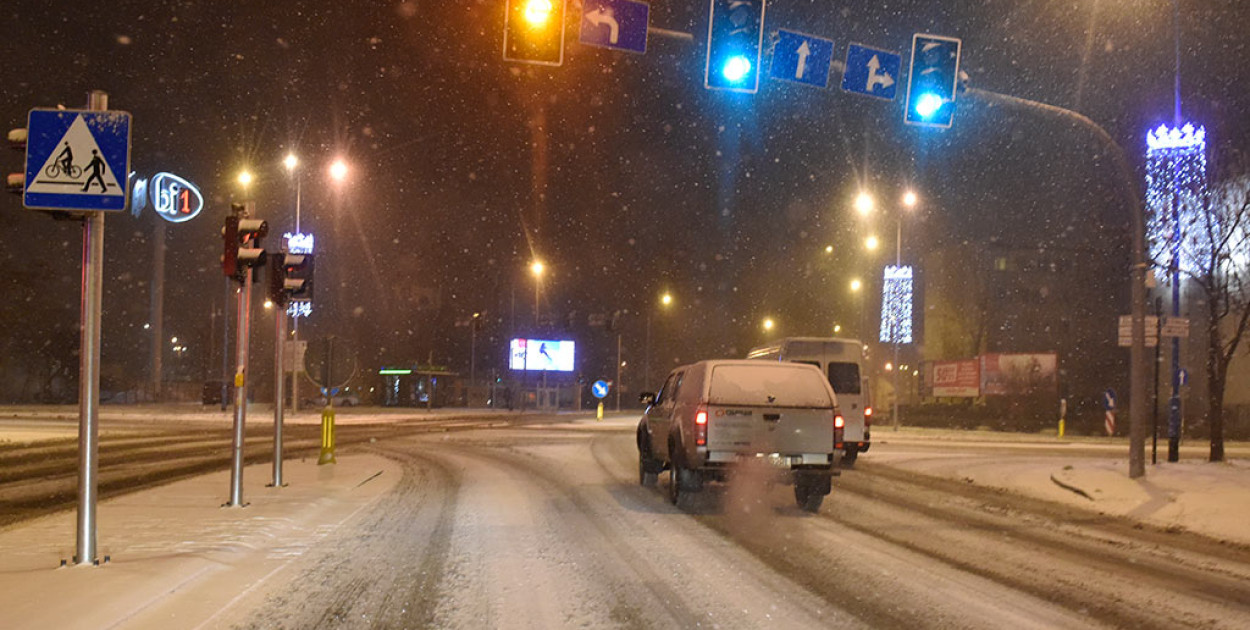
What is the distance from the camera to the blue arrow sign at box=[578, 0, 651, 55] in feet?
37.7

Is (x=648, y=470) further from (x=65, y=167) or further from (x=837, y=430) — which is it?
(x=65, y=167)

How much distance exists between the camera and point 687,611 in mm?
6758

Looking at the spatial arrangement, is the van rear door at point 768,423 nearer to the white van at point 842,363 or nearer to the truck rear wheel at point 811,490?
the truck rear wheel at point 811,490

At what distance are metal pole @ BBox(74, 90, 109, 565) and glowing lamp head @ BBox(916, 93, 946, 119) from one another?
32.2ft

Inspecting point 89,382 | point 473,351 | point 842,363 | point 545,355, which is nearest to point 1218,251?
point 842,363

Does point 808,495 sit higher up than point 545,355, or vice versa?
point 545,355

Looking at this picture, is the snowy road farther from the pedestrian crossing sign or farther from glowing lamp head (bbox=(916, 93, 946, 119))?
glowing lamp head (bbox=(916, 93, 946, 119))

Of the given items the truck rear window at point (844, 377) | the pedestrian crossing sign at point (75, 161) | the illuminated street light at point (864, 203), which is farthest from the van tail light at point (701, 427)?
the illuminated street light at point (864, 203)

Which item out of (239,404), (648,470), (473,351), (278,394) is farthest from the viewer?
(473,351)

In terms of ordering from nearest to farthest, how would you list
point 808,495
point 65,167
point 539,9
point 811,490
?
1. point 65,167
2. point 539,9
3. point 811,490
4. point 808,495

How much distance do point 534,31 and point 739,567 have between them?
6559 millimetres

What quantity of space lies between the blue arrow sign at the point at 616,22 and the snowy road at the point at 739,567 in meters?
5.64

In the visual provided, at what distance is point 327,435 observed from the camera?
17.5 m

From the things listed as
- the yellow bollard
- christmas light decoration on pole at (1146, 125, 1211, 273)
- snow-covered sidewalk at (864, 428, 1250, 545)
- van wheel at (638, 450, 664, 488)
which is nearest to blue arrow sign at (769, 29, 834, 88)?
van wheel at (638, 450, 664, 488)
